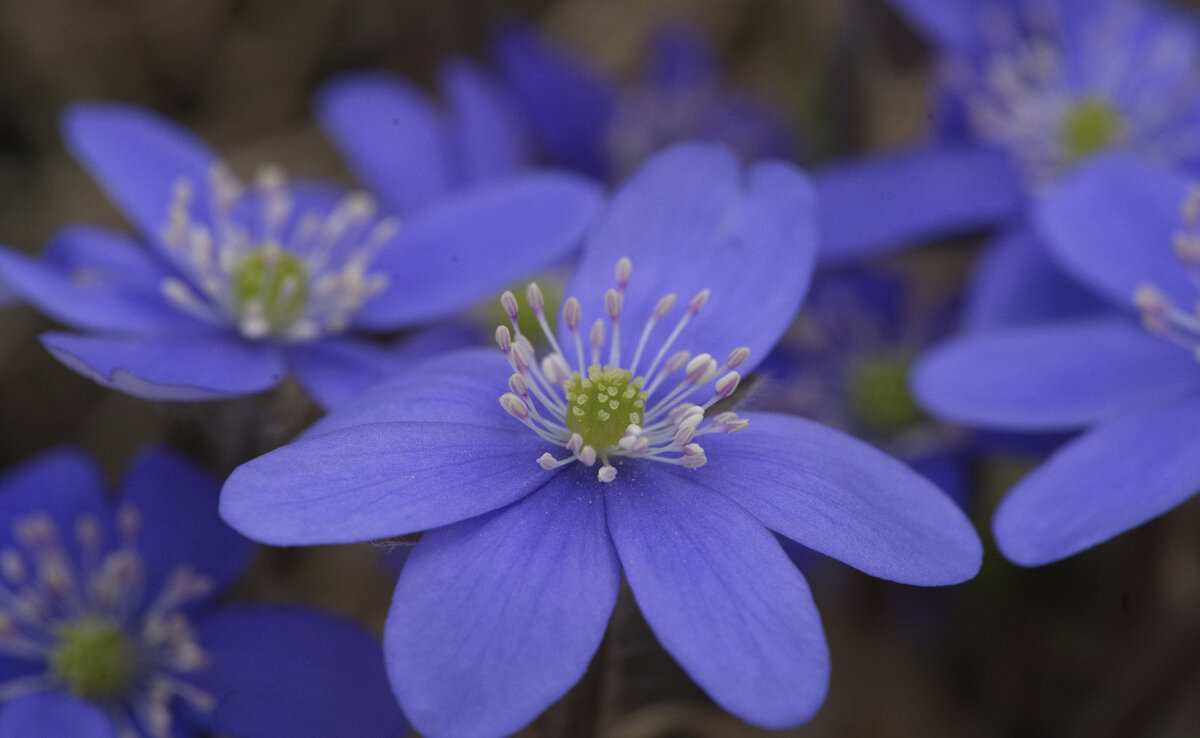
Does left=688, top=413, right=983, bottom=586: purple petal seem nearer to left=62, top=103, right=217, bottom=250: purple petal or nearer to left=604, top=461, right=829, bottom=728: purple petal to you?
left=604, top=461, right=829, bottom=728: purple petal

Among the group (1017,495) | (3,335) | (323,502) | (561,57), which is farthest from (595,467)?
(3,335)

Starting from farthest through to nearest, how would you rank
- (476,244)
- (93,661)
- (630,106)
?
(630,106), (476,244), (93,661)

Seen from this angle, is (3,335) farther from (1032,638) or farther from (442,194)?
(1032,638)

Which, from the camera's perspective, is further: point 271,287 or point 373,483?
point 271,287

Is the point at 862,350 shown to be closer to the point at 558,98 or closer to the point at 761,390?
the point at 558,98

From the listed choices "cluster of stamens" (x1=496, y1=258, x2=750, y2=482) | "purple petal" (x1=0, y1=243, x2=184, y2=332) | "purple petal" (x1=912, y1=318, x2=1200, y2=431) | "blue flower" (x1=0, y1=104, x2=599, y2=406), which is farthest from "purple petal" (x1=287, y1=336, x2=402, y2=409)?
"purple petal" (x1=912, y1=318, x2=1200, y2=431)

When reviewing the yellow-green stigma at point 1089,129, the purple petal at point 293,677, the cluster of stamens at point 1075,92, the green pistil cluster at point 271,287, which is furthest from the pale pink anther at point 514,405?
the yellow-green stigma at point 1089,129

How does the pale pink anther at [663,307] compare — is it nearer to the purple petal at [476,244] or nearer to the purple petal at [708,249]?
the purple petal at [708,249]

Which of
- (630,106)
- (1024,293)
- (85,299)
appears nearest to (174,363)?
(85,299)
